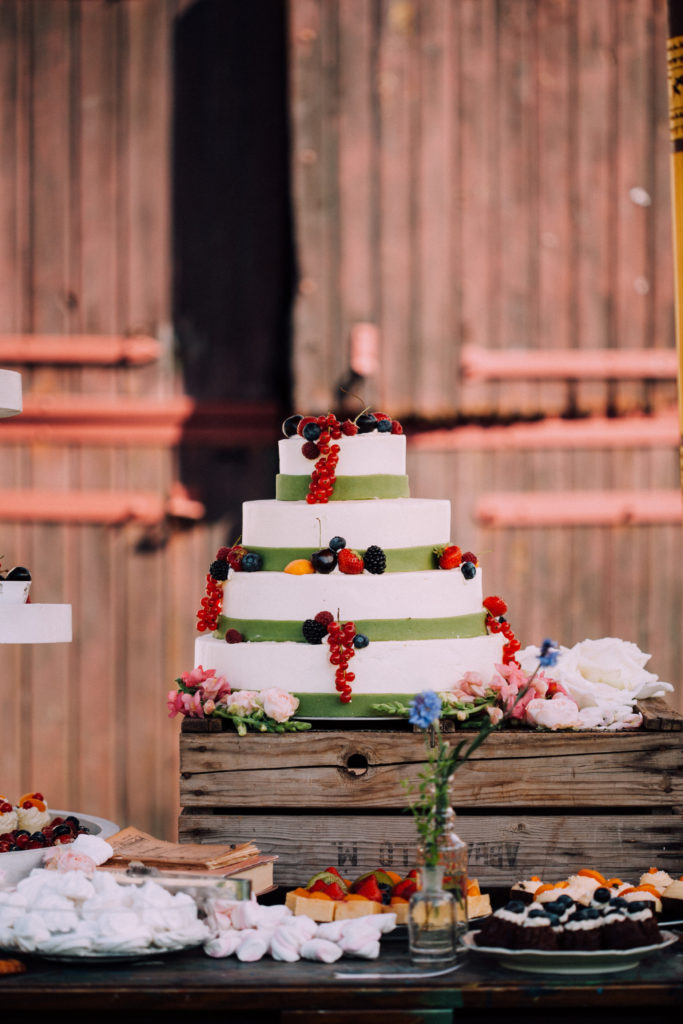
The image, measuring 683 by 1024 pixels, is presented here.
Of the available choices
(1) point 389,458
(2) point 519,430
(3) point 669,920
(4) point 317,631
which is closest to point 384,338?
(2) point 519,430

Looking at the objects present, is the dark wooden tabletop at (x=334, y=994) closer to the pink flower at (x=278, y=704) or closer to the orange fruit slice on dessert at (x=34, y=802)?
the pink flower at (x=278, y=704)

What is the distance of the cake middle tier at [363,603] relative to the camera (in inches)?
106

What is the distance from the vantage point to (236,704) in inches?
104

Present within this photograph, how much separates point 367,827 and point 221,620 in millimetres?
592

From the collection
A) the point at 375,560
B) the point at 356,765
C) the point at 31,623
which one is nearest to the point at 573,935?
the point at 356,765

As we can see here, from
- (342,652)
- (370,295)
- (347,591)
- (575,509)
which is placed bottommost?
(342,652)

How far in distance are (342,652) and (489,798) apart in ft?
1.37

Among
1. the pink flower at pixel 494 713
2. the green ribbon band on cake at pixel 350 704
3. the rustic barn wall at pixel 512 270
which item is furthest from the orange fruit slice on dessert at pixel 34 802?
the rustic barn wall at pixel 512 270

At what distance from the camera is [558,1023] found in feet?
6.66

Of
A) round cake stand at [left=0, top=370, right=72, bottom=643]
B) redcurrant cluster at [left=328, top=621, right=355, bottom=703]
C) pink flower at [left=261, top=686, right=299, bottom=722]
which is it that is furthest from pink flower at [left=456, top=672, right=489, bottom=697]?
round cake stand at [left=0, top=370, right=72, bottom=643]

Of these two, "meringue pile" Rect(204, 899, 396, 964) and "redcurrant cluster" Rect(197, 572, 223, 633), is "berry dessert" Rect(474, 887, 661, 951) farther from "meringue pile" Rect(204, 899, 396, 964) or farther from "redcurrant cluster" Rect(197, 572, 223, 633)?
"redcurrant cluster" Rect(197, 572, 223, 633)

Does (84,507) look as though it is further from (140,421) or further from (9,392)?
(9,392)

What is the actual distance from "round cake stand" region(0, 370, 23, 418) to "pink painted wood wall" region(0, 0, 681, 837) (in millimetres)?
2261

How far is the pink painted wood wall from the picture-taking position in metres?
4.95
